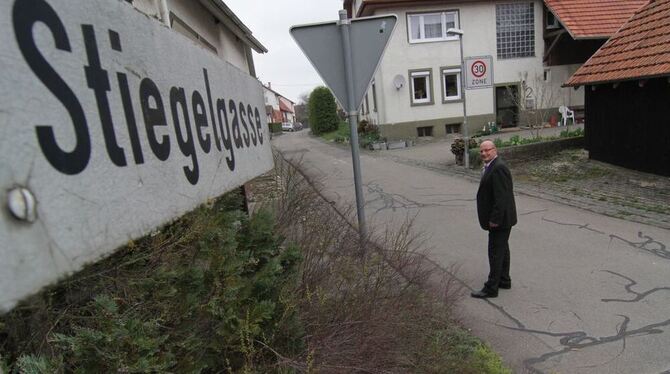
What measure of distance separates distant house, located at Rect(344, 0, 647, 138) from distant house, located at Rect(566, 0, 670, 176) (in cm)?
994

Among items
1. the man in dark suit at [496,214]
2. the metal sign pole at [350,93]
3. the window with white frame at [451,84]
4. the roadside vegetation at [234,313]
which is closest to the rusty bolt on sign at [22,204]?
the roadside vegetation at [234,313]

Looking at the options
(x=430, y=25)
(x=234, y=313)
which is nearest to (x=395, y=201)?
(x=234, y=313)

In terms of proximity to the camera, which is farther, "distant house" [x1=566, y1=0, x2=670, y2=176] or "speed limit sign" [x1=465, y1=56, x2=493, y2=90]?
"speed limit sign" [x1=465, y1=56, x2=493, y2=90]

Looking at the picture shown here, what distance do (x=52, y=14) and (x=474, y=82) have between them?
11.8 metres

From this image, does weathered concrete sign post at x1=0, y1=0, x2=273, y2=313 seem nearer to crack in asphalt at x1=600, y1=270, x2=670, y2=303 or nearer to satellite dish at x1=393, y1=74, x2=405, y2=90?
crack in asphalt at x1=600, y1=270, x2=670, y2=303

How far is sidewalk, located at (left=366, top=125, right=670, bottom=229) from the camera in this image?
732 cm

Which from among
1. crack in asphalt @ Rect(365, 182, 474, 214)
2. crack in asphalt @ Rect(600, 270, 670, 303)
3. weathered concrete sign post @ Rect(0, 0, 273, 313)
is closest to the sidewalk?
crack in asphalt @ Rect(365, 182, 474, 214)

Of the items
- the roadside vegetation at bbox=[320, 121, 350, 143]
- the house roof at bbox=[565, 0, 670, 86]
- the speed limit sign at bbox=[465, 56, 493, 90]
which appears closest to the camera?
the house roof at bbox=[565, 0, 670, 86]

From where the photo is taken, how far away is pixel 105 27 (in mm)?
1009

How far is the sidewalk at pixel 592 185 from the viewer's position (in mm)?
7316

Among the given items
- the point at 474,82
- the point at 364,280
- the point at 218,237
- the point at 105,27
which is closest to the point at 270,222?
the point at 218,237

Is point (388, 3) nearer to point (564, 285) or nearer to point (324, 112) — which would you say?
point (324, 112)

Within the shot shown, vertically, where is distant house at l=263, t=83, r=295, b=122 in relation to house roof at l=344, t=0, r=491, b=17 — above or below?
below

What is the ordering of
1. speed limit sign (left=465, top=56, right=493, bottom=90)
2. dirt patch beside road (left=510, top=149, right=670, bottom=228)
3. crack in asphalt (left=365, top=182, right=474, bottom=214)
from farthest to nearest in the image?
speed limit sign (left=465, top=56, right=493, bottom=90) < crack in asphalt (left=365, top=182, right=474, bottom=214) < dirt patch beside road (left=510, top=149, right=670, bottom=228)
